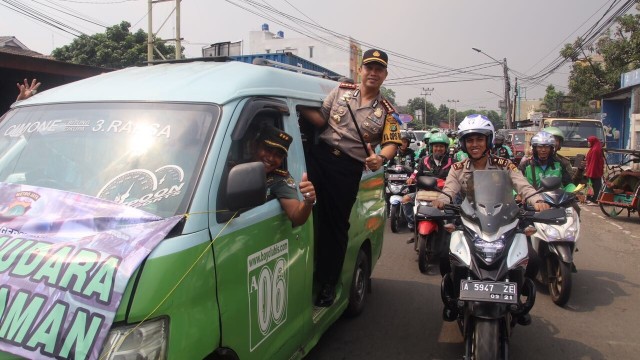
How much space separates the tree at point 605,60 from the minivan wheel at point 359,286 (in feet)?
74.9

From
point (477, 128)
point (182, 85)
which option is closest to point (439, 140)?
point (477, 128)

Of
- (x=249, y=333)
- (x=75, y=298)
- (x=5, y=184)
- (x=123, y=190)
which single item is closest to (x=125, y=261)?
(x=75, y=298)

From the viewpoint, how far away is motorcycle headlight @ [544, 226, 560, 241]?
5.23 metres

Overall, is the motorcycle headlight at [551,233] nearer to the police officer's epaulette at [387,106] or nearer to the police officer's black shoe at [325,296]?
the police officer's epaulette at [387,106]

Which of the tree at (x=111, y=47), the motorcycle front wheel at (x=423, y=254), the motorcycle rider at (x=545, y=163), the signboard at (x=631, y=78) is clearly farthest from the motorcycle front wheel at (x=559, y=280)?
the tree at (x=111, y=47)

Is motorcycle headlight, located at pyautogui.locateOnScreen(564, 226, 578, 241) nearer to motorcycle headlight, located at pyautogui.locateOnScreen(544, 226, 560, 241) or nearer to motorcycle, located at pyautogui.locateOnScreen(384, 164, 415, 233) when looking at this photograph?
motorcycle headlight, located at pyautogui.locateOnScreen(544, 226, 560, 241)

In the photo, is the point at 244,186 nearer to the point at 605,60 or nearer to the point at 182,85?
the point at 182,85

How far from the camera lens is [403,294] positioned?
18.3 feet

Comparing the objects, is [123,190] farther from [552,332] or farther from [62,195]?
[552,332]

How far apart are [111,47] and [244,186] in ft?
106

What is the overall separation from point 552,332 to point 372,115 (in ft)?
8.68

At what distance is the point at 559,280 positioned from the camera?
17.1ft

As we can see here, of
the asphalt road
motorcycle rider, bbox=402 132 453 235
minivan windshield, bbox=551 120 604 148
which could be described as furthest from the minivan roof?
minivan windshield, bbox=551 120 604 148

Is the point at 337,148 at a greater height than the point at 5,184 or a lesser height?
greater
